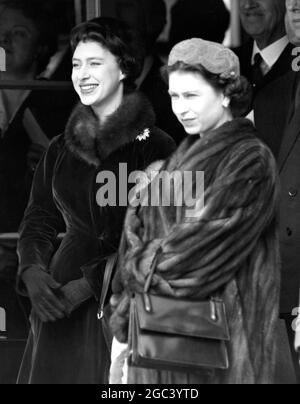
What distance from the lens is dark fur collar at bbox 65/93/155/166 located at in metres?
7.30

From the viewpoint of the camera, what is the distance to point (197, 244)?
6332 millimetres

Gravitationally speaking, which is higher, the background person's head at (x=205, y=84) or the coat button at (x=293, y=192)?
the background person's head at (x=205, y=84)

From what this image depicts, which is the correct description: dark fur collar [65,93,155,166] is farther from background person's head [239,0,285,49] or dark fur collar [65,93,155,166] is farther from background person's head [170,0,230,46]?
background person's head [239,0,285,49]

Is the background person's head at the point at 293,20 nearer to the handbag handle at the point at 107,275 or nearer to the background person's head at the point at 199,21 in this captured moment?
the background person's head at the point at 199,21

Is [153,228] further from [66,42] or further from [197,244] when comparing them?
[66,42]

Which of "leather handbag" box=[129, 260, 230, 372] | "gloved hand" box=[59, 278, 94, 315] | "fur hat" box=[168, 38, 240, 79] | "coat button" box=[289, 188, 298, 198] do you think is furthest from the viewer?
"gloved hand" box=[59, 278, 94, 315]

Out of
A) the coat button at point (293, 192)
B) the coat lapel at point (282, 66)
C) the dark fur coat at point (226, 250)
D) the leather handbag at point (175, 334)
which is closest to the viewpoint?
the leather handbag at point (175, 334)

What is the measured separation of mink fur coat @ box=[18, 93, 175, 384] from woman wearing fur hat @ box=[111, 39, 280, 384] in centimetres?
72

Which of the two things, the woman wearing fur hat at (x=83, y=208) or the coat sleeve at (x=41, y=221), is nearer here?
the woman wearing fur hat at (x=83, y=208)

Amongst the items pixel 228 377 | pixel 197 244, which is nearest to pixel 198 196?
pixel 197 244

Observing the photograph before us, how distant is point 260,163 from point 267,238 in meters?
0.32

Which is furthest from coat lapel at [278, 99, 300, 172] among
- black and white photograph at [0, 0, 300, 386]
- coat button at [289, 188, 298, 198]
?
coat button at [289, 188, 298, 198]

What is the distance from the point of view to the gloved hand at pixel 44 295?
7.49 metres

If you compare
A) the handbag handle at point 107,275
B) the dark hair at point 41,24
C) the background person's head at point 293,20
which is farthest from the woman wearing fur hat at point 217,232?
the dark hair at point 41,24
